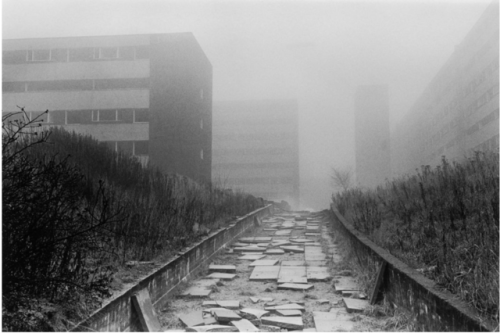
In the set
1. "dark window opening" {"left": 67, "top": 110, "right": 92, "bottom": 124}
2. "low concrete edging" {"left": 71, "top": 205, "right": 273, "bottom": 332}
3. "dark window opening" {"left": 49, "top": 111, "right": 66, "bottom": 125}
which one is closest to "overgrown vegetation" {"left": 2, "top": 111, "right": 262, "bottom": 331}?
"low concrete edging" {"left": 71, "top": 205, "right": 273, "bottom": 332}

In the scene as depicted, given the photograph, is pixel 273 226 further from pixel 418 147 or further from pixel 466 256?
pixel 418 147

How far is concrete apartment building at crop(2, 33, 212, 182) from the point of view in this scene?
36.4 feet

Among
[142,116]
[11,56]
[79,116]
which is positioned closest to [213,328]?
[11,56]

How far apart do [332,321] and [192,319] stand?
1446 millimetres

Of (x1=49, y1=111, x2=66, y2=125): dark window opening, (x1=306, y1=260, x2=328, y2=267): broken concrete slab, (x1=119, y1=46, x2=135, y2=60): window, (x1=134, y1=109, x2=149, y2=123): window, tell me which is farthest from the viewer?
(x1=134, y1=109, x2=149, y2=123): window

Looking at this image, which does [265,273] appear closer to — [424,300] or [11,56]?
[424,300]

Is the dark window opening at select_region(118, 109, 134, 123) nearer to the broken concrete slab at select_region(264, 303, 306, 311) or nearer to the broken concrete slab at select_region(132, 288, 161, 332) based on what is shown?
the broken concrete slab at select_region(264, 303, 306, 311)

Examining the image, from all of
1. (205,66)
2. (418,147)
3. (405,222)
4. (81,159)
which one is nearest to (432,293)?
(405,222)

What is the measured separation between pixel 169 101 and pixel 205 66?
23.9 feet

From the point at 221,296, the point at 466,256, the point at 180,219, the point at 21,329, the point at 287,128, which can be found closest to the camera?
the point at 21,329

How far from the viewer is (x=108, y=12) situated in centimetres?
457

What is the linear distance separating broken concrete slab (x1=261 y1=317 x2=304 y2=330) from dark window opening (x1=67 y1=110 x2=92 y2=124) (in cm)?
1323

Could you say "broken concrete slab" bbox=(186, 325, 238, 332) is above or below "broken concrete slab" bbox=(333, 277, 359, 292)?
below

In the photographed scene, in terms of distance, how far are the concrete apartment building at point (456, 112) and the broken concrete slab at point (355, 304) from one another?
2111cm
